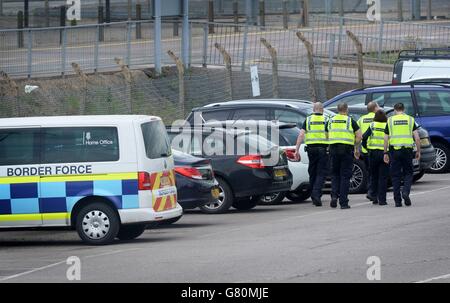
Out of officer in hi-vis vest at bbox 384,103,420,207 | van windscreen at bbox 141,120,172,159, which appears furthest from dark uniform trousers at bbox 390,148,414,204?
van windscreen at bbox 141,120,172,159

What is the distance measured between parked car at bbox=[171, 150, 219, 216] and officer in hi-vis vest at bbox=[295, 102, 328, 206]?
2569 mm

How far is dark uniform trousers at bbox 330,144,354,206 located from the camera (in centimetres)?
1947

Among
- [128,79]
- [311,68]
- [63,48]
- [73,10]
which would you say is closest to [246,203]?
[128,79]

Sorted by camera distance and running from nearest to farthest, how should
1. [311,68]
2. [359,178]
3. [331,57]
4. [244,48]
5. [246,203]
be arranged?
[246,203]
[359,178]
[311,68]
[244,48]
[331,57]

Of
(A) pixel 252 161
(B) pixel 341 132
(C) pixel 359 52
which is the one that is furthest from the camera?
(C) pixel 359 52

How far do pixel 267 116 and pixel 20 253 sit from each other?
24.7 ft

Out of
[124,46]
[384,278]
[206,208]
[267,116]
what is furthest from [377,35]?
[384,278]

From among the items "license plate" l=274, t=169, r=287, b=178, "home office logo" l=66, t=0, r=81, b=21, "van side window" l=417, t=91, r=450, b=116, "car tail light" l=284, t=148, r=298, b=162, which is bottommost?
"license plate" l=274, t=169, r=287, b=178

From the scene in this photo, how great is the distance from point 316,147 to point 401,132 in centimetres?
148

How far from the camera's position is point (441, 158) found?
25.0 meters

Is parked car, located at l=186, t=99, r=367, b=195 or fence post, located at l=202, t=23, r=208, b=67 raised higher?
fence post, located at l=202, t=23, r=208, b=67

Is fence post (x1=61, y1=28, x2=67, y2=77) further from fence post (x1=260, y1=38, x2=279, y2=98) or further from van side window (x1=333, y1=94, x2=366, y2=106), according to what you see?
van side window (x1=333, y1=94, x2=366, y2=106)

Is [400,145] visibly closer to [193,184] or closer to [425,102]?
[193,184]
